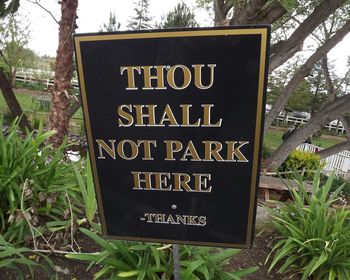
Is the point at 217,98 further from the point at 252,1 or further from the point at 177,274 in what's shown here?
the point at 252,1

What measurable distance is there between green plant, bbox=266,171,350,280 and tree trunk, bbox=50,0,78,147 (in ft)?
14.1

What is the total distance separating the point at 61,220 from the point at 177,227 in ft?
3.98

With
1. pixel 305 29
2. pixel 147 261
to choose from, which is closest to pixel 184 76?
pixel 147 261

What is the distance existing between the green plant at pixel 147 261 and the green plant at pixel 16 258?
269mm

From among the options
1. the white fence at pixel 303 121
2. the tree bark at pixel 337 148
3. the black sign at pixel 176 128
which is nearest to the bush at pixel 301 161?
the tree bark at pixel 337 148

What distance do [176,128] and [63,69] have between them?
4958 mm

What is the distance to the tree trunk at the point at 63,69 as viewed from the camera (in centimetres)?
580

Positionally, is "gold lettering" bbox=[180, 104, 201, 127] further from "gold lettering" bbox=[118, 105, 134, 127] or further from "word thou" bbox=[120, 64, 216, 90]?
"gold lettering" bbox=[118, 105, 134, 127]

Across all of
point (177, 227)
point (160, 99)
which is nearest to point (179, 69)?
point (160, 99)

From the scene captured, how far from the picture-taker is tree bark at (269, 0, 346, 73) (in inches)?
299

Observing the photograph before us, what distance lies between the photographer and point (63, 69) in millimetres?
5891

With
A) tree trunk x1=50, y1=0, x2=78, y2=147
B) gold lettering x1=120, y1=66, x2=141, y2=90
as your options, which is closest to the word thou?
gold lettering x1=120, y1=66, x2=141, y2=90

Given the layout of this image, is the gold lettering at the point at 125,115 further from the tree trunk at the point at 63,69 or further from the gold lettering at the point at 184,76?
the tree trunk at the point at 63,69

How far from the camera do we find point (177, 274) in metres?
1.81
